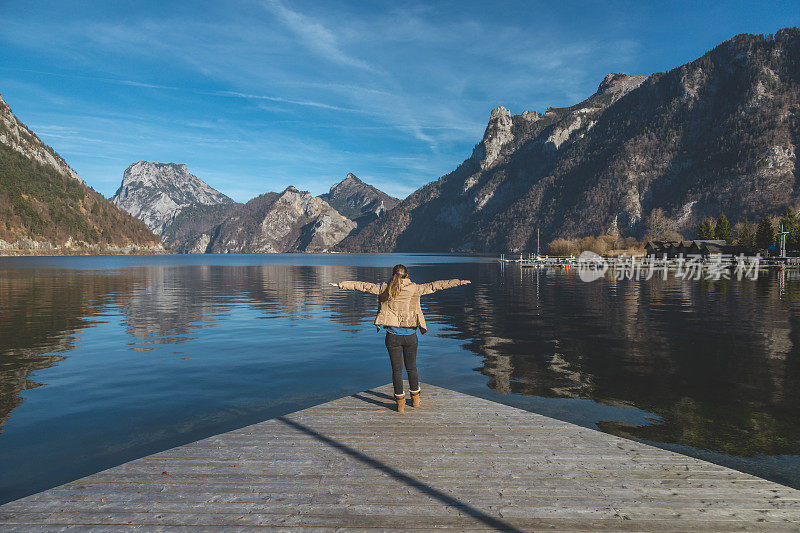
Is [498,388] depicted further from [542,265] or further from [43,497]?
[542,265]

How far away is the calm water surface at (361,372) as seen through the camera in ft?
35.6

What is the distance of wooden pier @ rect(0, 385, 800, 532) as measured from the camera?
208 inches

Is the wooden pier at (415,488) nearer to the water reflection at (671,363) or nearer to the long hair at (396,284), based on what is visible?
the long hair at (396,284)

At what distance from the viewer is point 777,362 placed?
17672 mm

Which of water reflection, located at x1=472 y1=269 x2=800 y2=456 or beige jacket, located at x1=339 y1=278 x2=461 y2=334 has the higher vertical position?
beige jacket, located at x1=339 y1=278 x2=461 y2=334

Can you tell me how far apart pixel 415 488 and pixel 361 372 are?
1172 cm

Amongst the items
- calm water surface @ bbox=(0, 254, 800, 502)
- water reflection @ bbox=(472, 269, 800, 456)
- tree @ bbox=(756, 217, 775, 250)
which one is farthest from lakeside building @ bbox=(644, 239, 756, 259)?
calm water surface @ bbox=(0, 254, 800, 502)

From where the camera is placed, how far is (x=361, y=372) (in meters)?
17.6

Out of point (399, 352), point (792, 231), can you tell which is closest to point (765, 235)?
point (792, 231)

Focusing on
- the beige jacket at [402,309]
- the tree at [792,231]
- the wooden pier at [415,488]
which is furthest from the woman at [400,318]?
the tree at [792,231]

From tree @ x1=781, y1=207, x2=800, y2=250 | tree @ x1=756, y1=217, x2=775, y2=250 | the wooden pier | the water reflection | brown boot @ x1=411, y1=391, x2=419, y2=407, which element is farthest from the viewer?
tree @ x1=756, y1=217, x2=775, y2=250

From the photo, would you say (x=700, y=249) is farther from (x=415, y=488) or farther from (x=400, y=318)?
(x=415, y=488)

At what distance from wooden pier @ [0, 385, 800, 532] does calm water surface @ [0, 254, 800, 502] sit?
3.96 m

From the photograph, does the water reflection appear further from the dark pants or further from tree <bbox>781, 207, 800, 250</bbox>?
tree <bbox>781, 207, 800, 250</bbox>
